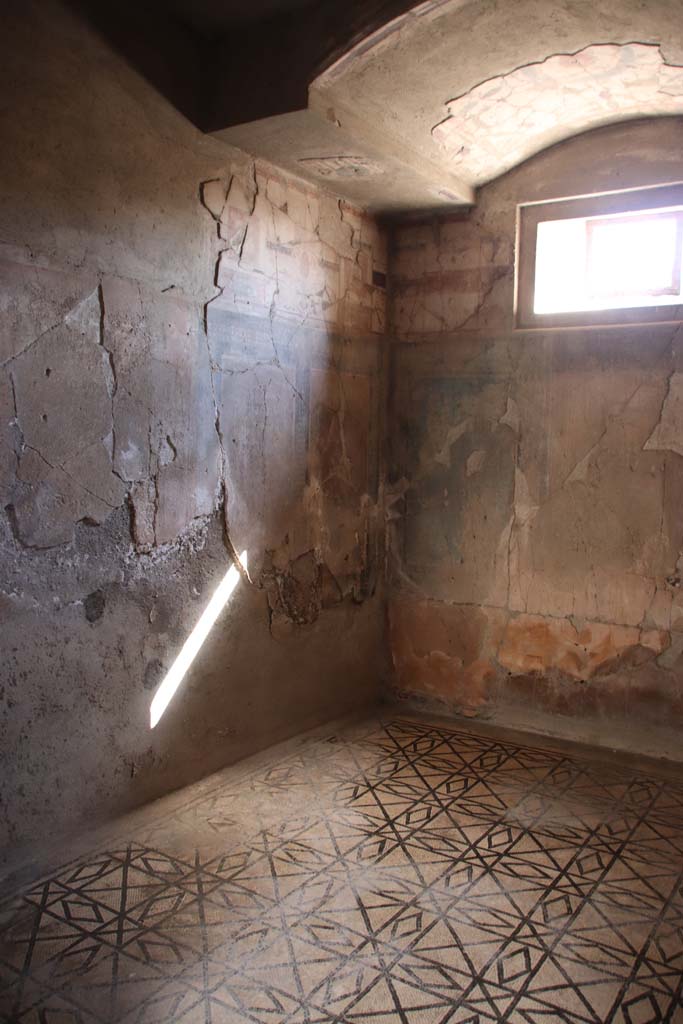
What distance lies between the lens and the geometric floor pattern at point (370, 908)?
198 centimetres

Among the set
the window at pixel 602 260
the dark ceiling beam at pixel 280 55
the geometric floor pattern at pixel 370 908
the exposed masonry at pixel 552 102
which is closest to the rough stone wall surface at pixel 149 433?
the dark ceiling beam at pixel 280 55

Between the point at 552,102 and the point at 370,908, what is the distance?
3.07m

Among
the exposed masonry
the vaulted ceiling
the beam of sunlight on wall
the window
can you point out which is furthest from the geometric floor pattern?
the exposed masonry

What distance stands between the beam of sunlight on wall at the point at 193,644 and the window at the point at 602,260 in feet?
6.06

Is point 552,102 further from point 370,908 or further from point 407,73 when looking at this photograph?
point 370,908

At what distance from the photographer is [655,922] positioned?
2.32 metres

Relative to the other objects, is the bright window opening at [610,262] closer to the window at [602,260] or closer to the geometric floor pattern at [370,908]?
the window at [602,260]

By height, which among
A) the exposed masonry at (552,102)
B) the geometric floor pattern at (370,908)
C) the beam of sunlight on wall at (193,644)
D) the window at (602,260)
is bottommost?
the geometric floor pattern at (370,908)

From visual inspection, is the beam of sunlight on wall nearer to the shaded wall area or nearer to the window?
the shaded wall area

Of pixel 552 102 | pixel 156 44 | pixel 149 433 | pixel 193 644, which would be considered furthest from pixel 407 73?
pixel 193 644

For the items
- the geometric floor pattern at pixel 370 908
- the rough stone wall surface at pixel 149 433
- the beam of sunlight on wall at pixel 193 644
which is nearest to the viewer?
the geometric floor pattern at pixel 370 908

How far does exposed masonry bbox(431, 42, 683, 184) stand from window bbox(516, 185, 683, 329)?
12.3 inches

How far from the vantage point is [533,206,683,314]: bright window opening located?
3654mm

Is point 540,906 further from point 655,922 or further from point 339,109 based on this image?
point 339,109
